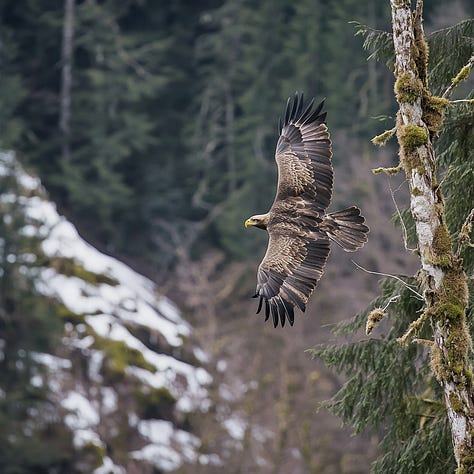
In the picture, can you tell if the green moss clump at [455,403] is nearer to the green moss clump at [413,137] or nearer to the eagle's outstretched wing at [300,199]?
the green moss clump at [413,137]

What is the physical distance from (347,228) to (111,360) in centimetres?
1676

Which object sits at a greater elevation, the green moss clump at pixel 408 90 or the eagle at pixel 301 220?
the green moss clump at pixel 408 90

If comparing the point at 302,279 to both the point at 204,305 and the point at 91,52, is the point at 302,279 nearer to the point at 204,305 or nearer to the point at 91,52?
the point at 204,305

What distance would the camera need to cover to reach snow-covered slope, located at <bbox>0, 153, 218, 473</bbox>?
2462cm

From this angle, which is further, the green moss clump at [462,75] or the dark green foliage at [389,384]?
the dark green foliage at [389,384]

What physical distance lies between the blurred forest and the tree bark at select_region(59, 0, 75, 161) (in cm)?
5

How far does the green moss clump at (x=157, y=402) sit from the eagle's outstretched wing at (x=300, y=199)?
52.2 feet

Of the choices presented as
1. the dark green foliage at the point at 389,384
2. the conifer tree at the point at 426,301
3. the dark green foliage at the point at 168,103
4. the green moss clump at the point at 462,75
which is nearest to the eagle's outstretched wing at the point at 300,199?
the conifer tree at the point at 426,301

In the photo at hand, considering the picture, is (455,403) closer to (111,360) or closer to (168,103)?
(111,360)

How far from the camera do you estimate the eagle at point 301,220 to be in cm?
970

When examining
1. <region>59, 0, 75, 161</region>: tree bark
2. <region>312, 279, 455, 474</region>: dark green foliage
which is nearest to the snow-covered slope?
<region>59, 0, 75, 161</region>: tree bark

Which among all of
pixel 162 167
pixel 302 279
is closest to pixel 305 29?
pixel 162 167

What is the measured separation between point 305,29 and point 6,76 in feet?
30.8

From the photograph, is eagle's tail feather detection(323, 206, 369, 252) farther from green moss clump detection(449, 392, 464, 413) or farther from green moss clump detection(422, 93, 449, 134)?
green moss clump detection(449, 392, 464, 413)
